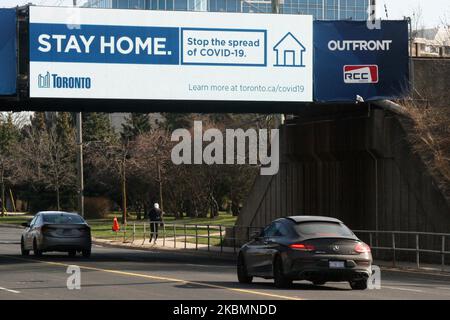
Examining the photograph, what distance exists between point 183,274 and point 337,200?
10.5 metres

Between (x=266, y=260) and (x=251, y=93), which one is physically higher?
(x=251, y=93)

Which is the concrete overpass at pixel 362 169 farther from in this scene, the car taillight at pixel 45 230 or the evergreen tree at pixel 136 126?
the evergreen tree at pixel 136 126

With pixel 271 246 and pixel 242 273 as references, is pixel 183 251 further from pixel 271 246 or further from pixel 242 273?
pixel 271 246

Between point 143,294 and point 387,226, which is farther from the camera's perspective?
point 387,226

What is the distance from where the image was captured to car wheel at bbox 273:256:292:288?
19859 mm

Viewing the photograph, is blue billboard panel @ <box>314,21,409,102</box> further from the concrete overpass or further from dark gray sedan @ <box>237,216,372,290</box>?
dark gray sedan @ <box>237,216,372,290</box>

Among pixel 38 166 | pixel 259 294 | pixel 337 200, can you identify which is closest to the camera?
pixel 259 294

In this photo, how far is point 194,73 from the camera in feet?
101

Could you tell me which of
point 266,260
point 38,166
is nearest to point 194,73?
point 266,260

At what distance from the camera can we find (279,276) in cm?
1998

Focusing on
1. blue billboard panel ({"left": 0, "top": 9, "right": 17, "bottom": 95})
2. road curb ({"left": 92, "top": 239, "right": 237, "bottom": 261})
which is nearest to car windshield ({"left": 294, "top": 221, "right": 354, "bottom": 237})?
road curb ({"left": 92, "top": 239, "right": 237, "bottom": 261})

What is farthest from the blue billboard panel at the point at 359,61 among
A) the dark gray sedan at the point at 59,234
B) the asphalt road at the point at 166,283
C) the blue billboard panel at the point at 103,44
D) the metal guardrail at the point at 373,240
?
the dark gray sedan at the point at 59,234

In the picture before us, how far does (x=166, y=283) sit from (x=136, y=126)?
219ft

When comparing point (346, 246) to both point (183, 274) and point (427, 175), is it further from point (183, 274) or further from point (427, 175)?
point (427, 175)
